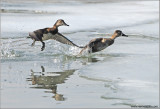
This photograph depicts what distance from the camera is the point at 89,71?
8422mm

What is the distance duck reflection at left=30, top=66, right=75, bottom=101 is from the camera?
7.38 meters

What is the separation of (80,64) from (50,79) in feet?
4.87

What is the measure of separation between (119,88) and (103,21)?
341 inches

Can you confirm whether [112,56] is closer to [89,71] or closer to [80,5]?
[89,71]

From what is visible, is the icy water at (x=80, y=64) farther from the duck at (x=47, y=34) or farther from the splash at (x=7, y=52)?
the duck at (x=47, y=34)

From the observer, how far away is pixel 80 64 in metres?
9.36

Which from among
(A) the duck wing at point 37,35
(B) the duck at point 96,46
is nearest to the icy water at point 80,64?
(B) the duck at point 96,46

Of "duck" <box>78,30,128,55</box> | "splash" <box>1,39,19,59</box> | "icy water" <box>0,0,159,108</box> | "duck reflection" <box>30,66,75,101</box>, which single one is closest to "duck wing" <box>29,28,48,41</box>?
"icy water" <box>0,0,159,108</box>

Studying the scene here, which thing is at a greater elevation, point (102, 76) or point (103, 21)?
point (103, 21)

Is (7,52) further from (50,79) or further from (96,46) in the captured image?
(50,79)

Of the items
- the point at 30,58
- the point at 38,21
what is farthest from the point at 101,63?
the point at 38,21

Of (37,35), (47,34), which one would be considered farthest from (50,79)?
(47,34)

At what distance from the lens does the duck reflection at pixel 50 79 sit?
7379mm

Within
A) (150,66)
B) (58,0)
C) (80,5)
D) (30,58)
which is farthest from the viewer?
(58,0)
